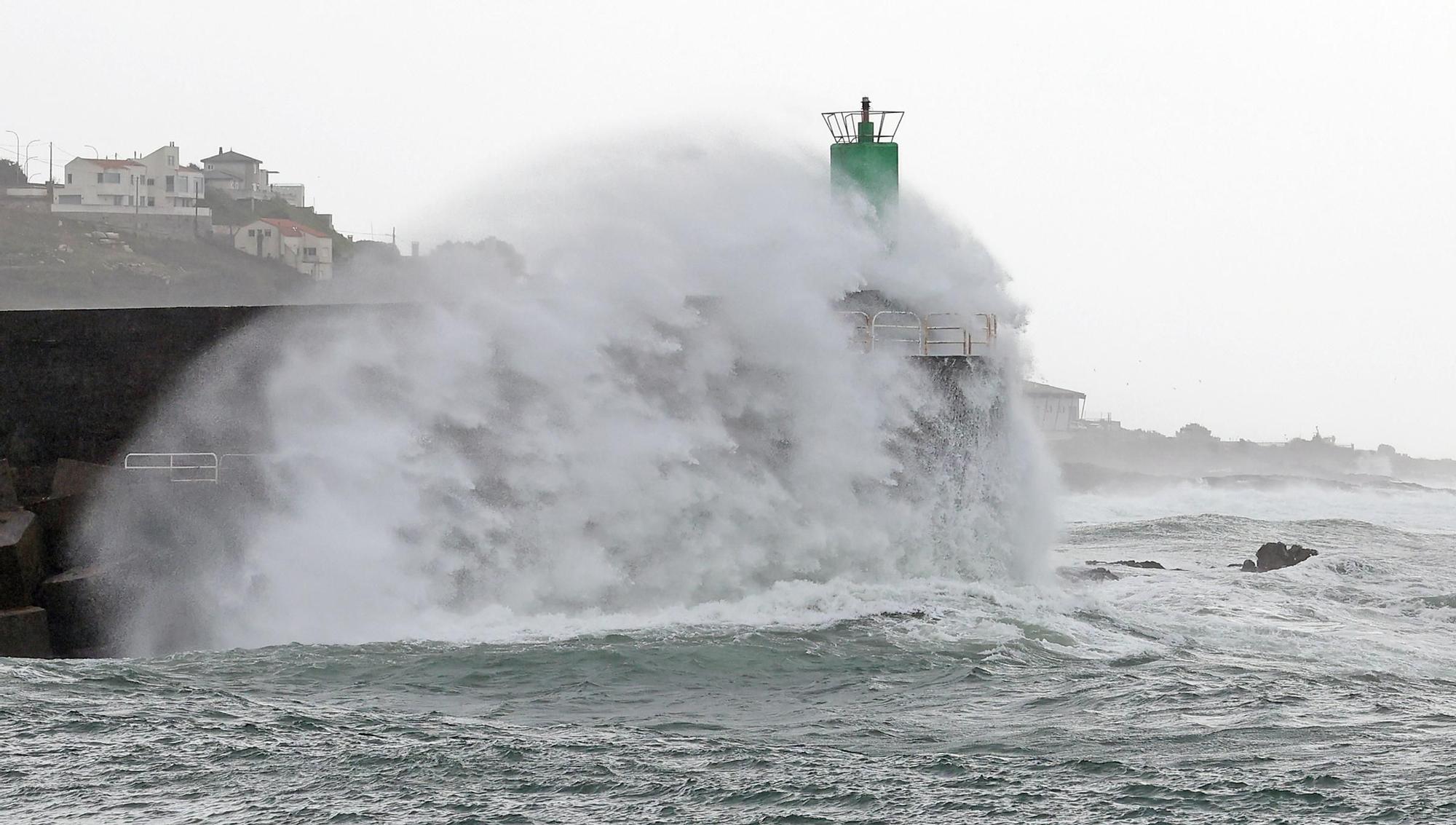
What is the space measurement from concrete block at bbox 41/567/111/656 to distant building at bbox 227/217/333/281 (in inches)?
2387

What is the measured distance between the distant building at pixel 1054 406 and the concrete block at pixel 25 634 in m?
60.4

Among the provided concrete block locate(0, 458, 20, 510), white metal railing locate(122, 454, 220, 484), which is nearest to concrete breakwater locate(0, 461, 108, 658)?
concrete block locate(0, 458, 20, 510)

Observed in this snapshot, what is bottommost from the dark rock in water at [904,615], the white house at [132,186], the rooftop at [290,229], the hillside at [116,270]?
the dark rock in water at [904,615]

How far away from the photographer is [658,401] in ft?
43.7

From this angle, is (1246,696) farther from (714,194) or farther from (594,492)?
(714,194)

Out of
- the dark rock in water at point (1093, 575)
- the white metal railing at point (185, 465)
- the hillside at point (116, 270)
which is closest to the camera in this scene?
the white metal railing at point (185, 465)

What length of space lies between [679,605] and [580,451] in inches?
63.4

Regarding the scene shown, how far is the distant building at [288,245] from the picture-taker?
2800 inches

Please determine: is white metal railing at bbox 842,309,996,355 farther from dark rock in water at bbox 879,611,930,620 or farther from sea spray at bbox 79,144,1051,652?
dark rock in water at bbox 879,611,930,620

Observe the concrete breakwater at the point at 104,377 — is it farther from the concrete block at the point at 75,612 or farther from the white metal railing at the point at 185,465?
the concrete block at the point at 75,612

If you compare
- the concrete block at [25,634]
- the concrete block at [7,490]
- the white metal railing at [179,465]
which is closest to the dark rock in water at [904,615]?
the white metal railing at [179,465]

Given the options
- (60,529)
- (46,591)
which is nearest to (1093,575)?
(60,529)

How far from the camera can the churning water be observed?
7.71 meters

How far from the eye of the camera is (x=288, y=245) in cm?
7194
